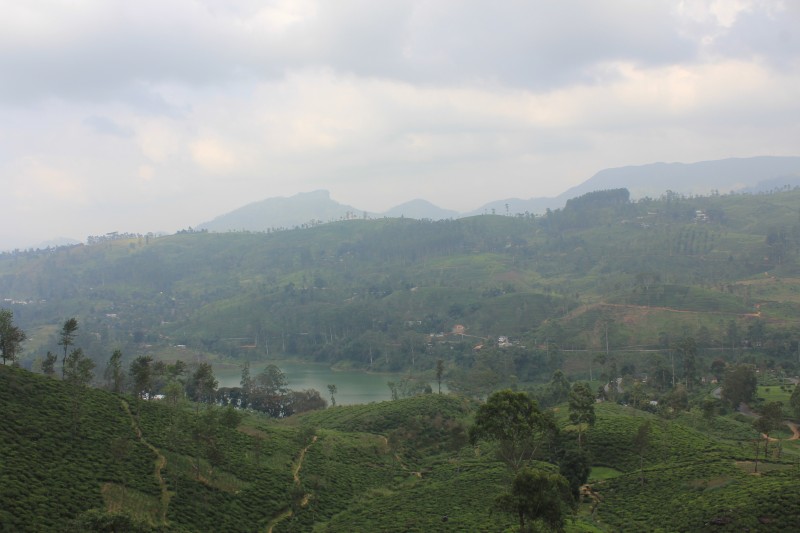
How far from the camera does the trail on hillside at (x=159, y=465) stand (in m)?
33.2

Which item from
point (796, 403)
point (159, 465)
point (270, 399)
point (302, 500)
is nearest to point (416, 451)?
point (302, 500)

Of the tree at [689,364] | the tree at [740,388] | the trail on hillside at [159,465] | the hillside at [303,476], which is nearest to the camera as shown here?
the hillside at [303,476]

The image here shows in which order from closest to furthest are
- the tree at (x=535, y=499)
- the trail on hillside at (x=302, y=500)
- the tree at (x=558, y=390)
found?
the tree at (x=535, y=499)
the trail on hillside at (x=302, y=500)
the tree at (x=558, y=390)

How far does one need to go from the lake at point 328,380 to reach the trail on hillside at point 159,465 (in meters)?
65.1

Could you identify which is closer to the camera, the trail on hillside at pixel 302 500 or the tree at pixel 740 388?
the trail on hillside at pixel 302 500

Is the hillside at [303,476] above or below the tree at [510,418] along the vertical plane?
below

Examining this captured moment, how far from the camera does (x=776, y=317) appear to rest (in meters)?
121

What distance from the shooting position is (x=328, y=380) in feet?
448

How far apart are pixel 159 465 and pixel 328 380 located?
99.2 m

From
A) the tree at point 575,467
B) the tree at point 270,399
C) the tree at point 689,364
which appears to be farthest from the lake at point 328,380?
the tree at point 575,467

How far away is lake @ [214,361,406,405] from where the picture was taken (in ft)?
377

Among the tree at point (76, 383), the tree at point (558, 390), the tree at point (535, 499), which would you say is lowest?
the tree at point (558, 390)

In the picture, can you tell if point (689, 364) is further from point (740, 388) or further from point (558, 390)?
point (558, 390)

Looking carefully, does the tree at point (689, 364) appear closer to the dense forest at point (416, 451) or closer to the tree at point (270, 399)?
the dense forest at point (416, 451)
